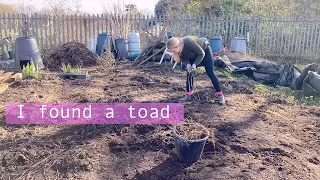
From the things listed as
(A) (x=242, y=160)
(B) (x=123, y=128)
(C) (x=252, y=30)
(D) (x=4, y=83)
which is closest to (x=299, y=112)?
(A) (x=242, y=160)

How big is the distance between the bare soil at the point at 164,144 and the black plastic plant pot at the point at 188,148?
8 cm

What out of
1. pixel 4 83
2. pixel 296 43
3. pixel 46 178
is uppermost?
pixel 296 43

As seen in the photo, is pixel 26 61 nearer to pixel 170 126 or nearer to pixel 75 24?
pixel 75 24

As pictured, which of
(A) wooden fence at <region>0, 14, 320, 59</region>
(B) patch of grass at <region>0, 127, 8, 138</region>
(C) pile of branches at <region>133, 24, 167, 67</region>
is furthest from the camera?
(A) wooden fence at <region>0, 14, 320, 59</region>

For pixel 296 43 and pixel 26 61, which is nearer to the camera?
pixel 26 61

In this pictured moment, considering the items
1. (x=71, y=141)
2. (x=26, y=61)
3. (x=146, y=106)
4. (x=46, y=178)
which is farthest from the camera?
(x=26, y=61)

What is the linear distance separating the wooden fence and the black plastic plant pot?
8.21 metres

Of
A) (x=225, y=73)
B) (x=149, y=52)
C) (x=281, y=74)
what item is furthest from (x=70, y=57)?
(x=281, y=74)

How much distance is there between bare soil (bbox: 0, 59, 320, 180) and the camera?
332cm

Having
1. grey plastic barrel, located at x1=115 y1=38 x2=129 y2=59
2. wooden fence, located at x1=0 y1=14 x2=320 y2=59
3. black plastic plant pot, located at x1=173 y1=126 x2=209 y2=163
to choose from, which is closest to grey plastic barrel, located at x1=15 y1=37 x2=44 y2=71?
grey plastic barrel, located at x1=115 y1=38 x2=129 y2=59

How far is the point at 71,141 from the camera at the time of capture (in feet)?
12.9

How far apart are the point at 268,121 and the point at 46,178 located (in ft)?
11.1

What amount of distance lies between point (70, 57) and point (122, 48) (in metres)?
1.78

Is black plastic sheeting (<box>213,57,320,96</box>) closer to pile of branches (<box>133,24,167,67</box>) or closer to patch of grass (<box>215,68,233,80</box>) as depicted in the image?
patch of grass (<box>215,68,233,80</box>)
